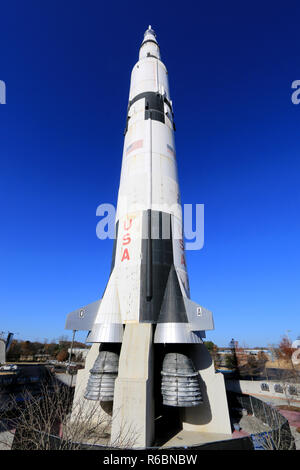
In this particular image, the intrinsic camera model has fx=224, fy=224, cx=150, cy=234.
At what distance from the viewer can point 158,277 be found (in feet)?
34.3

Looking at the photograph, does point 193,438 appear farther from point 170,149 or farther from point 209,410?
point 170,149

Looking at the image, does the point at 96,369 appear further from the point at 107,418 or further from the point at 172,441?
the point at 172,441

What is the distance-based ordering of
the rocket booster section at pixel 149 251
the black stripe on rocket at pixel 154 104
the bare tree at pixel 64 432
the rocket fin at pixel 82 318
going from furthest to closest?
the black stripe on rocket at pixel 154 104 → the rocket fin at pixel 82 318 → the rocket booster section at pixel 149 251 → the bare tree at pixel 64 432

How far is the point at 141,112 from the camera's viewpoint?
14.8 m

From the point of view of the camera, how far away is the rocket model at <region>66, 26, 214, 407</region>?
878 cm

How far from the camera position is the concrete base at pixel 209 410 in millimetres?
8664

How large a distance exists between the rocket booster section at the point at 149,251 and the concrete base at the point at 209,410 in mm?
1492

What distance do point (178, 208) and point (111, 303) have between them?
6.25 m

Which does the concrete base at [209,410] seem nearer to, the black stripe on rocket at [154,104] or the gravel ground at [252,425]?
the gravel ground at [252,425]

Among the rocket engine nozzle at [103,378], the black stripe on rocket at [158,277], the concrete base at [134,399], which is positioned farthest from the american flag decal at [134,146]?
the rocket engine nozzle at [103,378]

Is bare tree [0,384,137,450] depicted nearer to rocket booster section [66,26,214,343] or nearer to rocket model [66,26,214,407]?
rocket model [66,26,214,407]

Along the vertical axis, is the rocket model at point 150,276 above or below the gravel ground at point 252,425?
above

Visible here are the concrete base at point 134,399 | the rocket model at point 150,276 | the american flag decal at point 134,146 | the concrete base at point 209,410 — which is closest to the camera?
the concrete base at point 134,399

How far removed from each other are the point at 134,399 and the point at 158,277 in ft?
15.4
